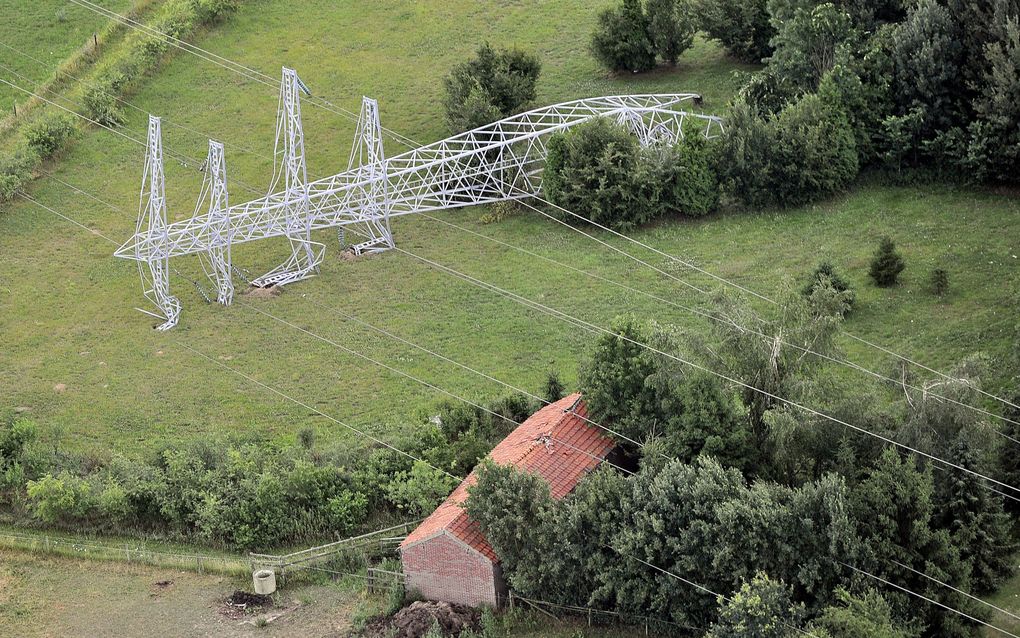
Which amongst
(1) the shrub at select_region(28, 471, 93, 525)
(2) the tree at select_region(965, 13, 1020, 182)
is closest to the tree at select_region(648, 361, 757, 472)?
(1) the shrub at select_region(28, 471, 93, 525)

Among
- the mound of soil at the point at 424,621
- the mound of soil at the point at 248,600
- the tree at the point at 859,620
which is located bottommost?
the mound of soil at the point at 248,600

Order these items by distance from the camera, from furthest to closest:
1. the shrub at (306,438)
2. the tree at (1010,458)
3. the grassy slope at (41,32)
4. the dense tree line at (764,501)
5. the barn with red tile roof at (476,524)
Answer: the grassy slope at (41,32)
the shrub at (306,438)
the tree at (1010,458)
the barn with red tile roof at (476,524)
the dense tree line at (764,501)

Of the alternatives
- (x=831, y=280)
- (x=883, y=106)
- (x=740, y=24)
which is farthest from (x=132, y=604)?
(x=740, y=24)

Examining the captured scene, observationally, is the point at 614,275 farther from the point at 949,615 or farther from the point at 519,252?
the point at 949,615

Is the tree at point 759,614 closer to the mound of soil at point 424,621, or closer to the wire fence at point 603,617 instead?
the wire fence at point 603,617

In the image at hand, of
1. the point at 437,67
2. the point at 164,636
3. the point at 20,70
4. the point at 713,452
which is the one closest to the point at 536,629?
the point at 713,452

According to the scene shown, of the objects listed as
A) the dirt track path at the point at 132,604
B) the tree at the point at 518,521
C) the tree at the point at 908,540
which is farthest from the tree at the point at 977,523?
the dirt track path at the point at 132,604
